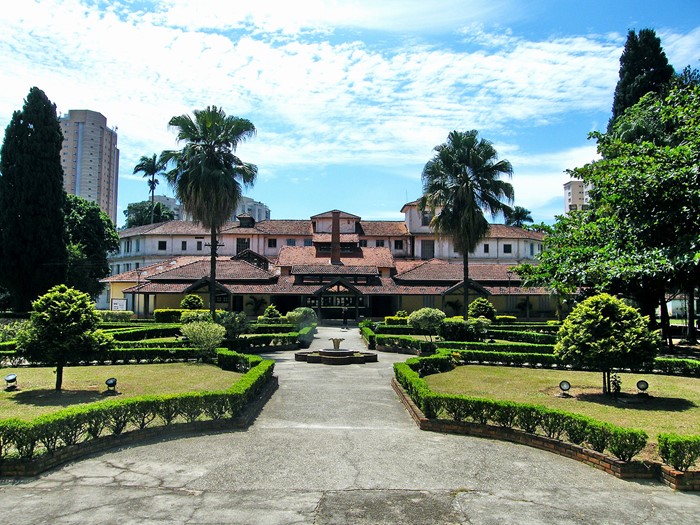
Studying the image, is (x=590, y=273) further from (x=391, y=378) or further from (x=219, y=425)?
(x=219, y=425)

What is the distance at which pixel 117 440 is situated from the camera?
10.9 meters

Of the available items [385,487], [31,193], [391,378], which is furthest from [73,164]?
[385,487]

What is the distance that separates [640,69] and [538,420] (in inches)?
1509

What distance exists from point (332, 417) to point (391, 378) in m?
6.33

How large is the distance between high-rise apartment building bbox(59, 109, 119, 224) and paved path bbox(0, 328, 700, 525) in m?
136

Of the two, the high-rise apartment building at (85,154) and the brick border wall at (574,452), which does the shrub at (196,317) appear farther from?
the high-rise apartment building at (85,154)

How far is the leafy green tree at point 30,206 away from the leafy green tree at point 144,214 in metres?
40.2

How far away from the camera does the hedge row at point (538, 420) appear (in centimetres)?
950

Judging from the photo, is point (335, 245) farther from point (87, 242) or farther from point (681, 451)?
point (681, 451)

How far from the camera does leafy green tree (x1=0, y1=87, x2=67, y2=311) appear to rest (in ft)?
142

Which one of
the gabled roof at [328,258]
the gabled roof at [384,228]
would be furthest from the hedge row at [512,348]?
the gabled roof at [384,228]

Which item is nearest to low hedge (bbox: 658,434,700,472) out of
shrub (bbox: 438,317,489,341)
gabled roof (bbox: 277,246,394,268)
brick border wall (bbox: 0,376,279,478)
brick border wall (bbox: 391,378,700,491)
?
brick border wall (bbox: 391,378,700,491)

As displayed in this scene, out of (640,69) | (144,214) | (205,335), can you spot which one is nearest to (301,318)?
(205,335)

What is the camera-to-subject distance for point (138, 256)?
68562 mm
